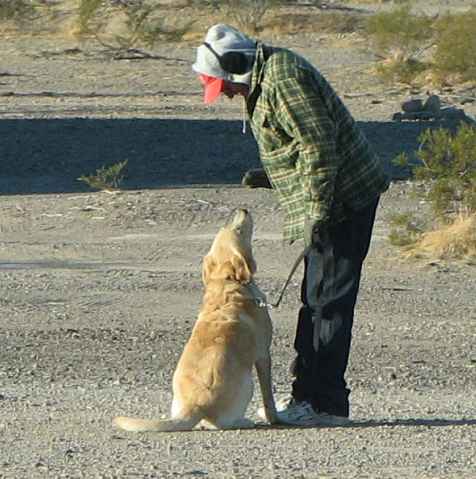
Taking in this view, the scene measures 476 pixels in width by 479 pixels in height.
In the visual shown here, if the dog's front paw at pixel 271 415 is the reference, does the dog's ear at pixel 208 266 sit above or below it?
above

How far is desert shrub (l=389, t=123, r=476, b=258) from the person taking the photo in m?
13.4

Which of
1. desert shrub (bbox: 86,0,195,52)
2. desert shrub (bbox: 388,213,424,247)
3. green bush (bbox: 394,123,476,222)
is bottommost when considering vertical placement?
desert shrub (bbox: 86,0,195,52)

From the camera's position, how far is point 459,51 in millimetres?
29391

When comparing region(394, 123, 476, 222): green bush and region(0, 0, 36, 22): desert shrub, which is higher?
region(394, 123, 476, 222): green bush

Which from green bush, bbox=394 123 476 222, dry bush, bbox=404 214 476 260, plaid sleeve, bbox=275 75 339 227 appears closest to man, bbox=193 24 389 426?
plaid sleeve, bbox=275 75 339 227

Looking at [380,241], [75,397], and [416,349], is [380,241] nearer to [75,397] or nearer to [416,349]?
[416,349]

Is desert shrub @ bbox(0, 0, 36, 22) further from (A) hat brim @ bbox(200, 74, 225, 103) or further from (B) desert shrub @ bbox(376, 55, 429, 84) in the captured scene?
(A) hat brim @ bbox(200, 74, 225, 103)

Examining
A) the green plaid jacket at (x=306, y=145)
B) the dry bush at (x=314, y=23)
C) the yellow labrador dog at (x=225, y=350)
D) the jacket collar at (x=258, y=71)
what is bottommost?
the dry bush at (x=314, y=23)

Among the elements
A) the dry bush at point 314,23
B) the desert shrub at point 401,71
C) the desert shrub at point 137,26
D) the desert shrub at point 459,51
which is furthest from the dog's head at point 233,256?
the dry bush at point 314,23

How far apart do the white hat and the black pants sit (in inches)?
31.4

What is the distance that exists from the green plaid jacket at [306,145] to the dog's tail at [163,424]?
2.94 ft

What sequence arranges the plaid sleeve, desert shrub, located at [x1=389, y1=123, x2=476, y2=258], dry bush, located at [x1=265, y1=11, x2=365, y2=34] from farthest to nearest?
1. dry bush, located at [x1=265, y1=11, x2=365, y2=34]
2. desert shrub, located at [x1=389, y1=123, x2=476, y2=258]
3. the plaid sleeve

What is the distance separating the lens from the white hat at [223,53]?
7.00m

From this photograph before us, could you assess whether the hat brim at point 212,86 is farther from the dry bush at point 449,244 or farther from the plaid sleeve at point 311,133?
the dry bush at point 449,244
